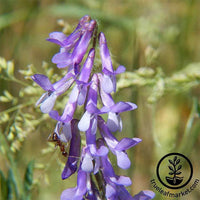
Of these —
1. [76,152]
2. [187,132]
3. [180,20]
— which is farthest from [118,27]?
[76,152]

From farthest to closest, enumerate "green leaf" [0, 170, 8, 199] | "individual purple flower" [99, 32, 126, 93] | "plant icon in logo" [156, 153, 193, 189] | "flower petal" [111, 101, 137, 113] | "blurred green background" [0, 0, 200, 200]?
"blurred green background" [0, 0, 200, 200]
"plant icon in logo" [156, 153, 193, 189]
"green leaf" [0, 170, 8, 199]
"individual purple flower" [99, 32, 126, 93]
"flower petal" [111, 101, 137, 113]

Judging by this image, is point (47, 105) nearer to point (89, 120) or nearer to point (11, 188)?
point (89, 120)

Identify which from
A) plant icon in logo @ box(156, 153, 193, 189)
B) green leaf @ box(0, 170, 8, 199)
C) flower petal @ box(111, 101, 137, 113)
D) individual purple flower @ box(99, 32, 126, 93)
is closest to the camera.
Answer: flower petal @ box(111, 101, 137, 113)

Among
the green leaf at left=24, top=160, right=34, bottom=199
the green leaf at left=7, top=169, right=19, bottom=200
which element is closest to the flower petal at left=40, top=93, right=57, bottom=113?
the green leaf at left=24, top=160, right=34, bottom=199

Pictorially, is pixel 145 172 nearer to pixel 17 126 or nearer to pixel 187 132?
pixel 187 132

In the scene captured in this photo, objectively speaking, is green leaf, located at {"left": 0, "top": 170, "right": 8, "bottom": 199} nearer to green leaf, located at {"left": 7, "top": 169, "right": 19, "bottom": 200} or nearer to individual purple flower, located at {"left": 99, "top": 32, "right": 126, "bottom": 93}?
green leaf, located at {"left": 7, "top": 169, "right": 19, "bottom": 200}
